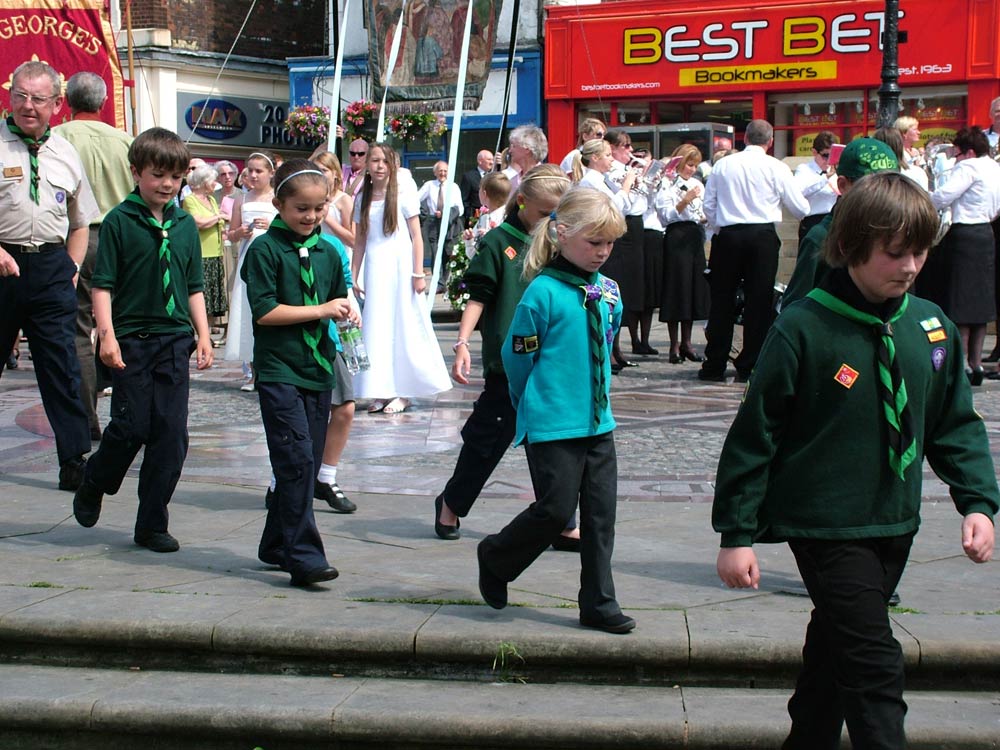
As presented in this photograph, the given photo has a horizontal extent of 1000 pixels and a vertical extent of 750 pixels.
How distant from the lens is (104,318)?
5.95 m

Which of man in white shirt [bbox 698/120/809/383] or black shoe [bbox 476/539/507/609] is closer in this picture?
black shoe [bbox 476/539/507/609]

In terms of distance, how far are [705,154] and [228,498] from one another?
60.3 feet

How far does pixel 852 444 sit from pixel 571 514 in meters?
1.51

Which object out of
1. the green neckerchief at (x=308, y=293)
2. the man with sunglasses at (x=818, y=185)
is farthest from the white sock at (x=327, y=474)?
the man with sunglasses at (x=818, y=185)

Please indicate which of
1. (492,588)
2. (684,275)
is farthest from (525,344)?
(684,275)

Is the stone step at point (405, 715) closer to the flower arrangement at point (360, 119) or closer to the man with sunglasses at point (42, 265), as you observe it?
the man with sunglasses at point (42, 265)

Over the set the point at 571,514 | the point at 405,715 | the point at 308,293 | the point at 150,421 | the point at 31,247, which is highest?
the point at 31,247

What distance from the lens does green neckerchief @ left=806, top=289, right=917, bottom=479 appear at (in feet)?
11.3

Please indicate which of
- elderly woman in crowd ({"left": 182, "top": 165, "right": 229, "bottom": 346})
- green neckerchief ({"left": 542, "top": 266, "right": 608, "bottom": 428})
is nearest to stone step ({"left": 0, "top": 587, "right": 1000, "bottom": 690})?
green neckerchief ({"left": 542, "top": 266, "right": 608, "bottom": 428})

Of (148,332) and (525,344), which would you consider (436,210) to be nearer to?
(148,332)

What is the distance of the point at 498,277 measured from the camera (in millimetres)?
6059

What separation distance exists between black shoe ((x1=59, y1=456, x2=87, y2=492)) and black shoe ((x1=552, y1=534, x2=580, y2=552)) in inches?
101

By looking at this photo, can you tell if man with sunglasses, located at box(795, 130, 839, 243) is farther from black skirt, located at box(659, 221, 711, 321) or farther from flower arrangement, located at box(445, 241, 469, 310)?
flower arrangement, located at box(445, 241, 469, 310)

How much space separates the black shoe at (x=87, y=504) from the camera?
6199mm
